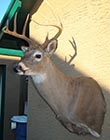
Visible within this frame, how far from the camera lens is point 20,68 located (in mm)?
2842

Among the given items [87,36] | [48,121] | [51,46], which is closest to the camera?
[51,46]

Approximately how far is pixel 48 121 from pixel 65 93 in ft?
4.08

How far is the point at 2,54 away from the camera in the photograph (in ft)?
24.4

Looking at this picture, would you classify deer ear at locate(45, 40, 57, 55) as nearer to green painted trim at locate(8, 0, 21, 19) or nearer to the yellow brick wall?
the yellow brick wall

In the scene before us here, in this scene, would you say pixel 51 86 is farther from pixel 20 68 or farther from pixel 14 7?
Answer: pixel 14 7

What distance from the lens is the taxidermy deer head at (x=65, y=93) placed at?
3.02 m

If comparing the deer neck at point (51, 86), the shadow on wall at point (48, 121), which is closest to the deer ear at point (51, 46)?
the deer neck at point (51, 86)

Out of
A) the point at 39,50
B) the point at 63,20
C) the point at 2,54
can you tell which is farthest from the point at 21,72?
the point at 2,54

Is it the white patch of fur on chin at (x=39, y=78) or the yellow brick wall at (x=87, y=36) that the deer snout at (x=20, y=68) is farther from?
Answer: the yellow brick wall at (x=87, y=36)

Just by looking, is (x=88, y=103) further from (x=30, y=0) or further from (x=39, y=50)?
(x=30, y=0)

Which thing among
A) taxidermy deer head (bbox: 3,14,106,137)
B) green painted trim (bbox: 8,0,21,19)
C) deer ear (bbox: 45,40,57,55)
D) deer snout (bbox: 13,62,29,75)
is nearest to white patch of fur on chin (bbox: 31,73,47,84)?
taxidermy deer head (bbox: 3,14,106,137)

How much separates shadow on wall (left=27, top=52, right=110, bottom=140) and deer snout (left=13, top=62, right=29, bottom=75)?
87 centimetres

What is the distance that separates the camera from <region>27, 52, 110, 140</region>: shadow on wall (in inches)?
127

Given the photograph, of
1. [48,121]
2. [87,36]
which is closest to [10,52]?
[48,121]
